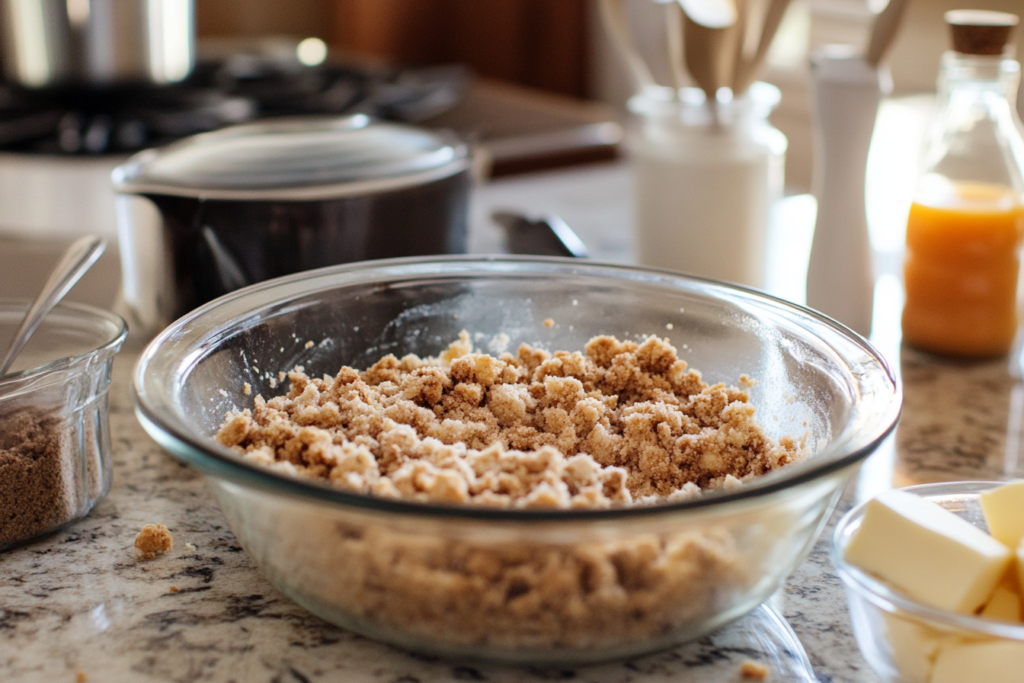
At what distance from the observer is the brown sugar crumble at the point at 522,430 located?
1.82 feet

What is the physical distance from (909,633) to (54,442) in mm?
539

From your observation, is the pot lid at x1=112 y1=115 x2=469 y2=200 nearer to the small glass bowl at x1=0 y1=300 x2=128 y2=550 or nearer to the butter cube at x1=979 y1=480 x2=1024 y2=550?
the small glass bowl at x1=0 y1=300 x2=128 y2=550

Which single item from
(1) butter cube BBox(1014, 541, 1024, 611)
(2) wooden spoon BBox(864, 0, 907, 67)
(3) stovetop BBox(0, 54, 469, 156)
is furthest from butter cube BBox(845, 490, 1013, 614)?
(3) stovetop BBox(0, 54, 469, 156)

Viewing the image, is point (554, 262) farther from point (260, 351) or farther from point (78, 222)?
point (78, 222)

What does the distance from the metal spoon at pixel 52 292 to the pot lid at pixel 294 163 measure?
0.12 metres

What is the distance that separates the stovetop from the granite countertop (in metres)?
1.06

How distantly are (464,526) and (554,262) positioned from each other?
412 millimetres

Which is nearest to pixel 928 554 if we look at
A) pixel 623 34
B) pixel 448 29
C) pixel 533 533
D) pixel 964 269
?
pixel 533 533

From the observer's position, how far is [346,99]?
1892 millimetres

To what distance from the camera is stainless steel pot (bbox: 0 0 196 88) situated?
63.2 inches

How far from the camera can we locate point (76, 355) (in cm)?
66

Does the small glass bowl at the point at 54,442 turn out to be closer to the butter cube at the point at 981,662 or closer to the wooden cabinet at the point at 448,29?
the butter cube at the point at 981,662

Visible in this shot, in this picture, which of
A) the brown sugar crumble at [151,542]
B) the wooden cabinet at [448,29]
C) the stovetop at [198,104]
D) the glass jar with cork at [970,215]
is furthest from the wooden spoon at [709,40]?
the wooden cabinet at [448,29]

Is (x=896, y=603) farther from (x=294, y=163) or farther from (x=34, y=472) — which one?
(x=294, y=163)
